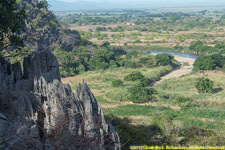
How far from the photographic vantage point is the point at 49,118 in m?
8.73

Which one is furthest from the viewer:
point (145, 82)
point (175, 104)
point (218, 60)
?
point (218, 60)

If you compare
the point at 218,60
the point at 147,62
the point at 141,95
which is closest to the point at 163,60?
the point at 147,62

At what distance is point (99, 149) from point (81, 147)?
2.48 feet

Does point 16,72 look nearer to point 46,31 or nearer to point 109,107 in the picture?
point 109,107

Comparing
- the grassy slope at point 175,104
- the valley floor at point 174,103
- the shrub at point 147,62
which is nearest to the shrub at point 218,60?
the valley floor at point 174,103

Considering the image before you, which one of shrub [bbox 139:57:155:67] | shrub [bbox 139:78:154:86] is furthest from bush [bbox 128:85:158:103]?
shrub [bbox 139:57:155:67]

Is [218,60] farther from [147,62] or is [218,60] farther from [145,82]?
[145,82]

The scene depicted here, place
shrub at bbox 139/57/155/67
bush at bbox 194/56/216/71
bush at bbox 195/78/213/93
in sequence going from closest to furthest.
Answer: bush at bbox 195/78/213/93 < bush at bbox 194/56/216/71 < shrub at bbox 139/57/155/67

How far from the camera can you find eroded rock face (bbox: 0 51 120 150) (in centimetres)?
734

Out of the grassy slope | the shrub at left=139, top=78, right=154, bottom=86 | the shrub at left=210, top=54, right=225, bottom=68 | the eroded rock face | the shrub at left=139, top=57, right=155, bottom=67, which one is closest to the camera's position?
the eroded rock face

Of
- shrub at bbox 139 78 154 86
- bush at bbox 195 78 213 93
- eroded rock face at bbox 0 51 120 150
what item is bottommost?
shrub at bbox 139 78 154 86

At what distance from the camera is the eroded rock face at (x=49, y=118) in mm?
7344

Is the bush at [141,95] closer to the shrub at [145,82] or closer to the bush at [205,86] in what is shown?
the bush at [205,86]

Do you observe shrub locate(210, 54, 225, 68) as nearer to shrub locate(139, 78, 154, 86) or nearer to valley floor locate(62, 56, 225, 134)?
valley floor locate(62, 56, 225, 134)
